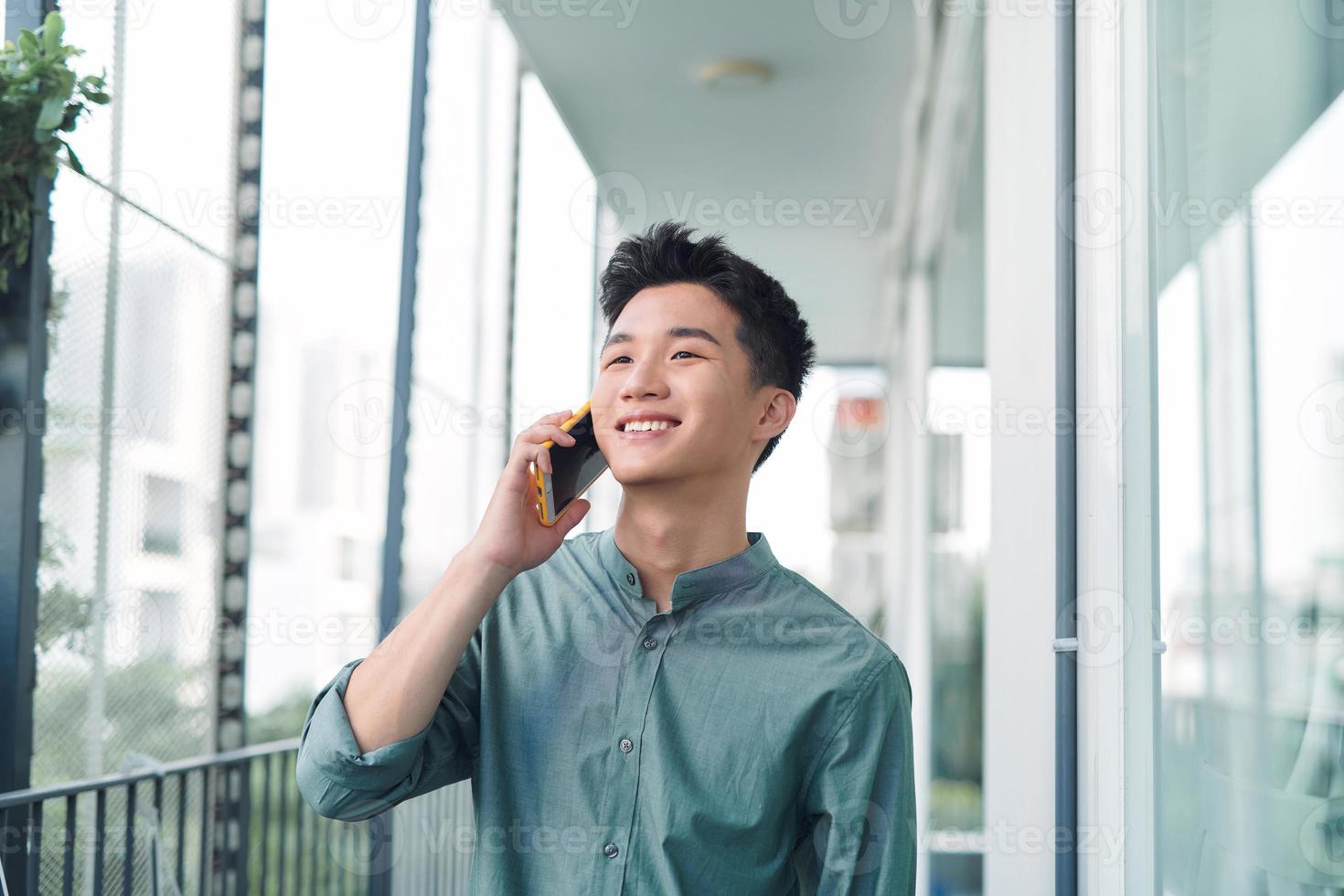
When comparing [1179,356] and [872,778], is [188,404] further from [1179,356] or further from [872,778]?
[1179,356]

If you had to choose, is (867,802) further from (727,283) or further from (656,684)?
(727,283)

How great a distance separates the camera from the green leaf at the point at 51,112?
6.35 ft

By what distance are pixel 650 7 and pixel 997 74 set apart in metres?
1.97

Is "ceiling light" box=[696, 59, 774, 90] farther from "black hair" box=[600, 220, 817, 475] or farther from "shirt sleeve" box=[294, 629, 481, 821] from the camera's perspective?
"shirt sleeve" box=[294, 629, 481, 821]

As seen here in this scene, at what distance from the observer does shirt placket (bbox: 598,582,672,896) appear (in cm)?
127

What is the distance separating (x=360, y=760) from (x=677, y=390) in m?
0.56

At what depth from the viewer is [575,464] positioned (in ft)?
4.85

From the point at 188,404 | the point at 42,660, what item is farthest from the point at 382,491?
the point at 42,660

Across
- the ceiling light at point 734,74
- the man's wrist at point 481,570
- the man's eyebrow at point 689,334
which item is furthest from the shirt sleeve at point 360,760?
the ceiling light at point 734,74

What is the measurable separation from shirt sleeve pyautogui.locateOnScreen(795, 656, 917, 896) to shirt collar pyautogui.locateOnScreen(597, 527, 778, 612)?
8.5 inches

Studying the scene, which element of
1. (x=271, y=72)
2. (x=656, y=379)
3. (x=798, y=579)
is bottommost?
(x=798, y=579)

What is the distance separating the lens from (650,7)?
4.17 meters

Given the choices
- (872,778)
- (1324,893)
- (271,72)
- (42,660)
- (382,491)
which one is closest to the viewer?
(1324,893)

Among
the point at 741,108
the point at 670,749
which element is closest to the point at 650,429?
the point at 670,749
